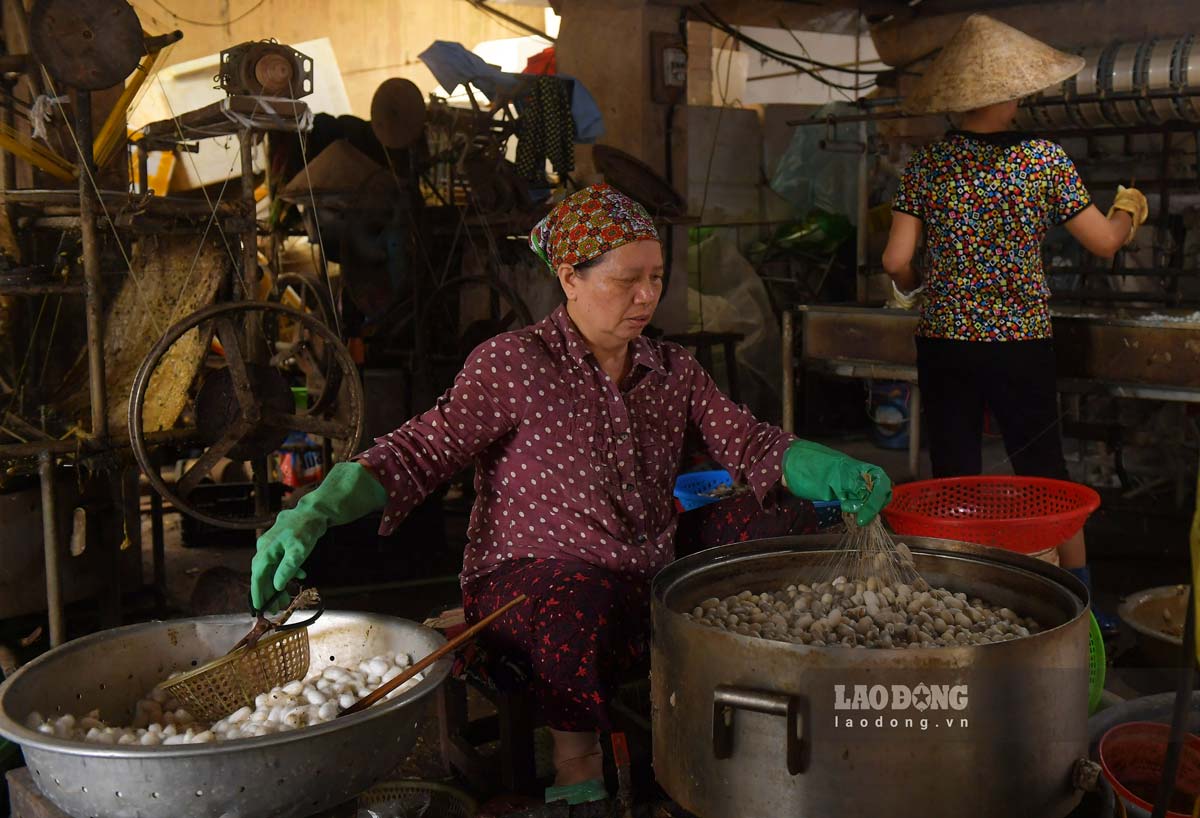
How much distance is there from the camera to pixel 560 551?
2439 millimetres

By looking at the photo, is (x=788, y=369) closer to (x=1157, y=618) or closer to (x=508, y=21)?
(x=1157, y=618)

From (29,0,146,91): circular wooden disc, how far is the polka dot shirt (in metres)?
1.88

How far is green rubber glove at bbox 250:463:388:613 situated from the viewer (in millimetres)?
2014

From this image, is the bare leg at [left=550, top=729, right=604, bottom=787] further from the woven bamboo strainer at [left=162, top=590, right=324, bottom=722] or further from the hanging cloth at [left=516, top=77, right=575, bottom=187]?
the hanging cloth at [left=516, top=77, right=575, bottom=187]

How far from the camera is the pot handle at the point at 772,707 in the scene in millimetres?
1658

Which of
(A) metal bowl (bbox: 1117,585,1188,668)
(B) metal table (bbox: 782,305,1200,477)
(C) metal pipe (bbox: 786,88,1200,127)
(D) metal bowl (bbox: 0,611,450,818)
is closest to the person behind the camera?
(D) metal bowl (bbox: 0,611,450,818)

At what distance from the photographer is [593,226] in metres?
2.42

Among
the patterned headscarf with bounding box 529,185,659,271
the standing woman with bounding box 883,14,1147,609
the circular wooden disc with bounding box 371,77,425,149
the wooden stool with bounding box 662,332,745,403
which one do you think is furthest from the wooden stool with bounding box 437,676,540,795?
the circular wooden disc with bounding box 371,77,425,149

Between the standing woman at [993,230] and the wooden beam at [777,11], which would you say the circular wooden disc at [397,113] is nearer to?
the wooden beam at [777,11]

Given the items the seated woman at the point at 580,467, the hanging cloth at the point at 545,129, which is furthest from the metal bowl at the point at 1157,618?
the hanging cloth at the point at 545,129

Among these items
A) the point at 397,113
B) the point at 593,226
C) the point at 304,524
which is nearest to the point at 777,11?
the point at 397,113

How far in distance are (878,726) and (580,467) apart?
3.18ft

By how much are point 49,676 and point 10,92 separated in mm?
3356

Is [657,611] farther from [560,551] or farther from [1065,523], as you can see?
[1065,523]
